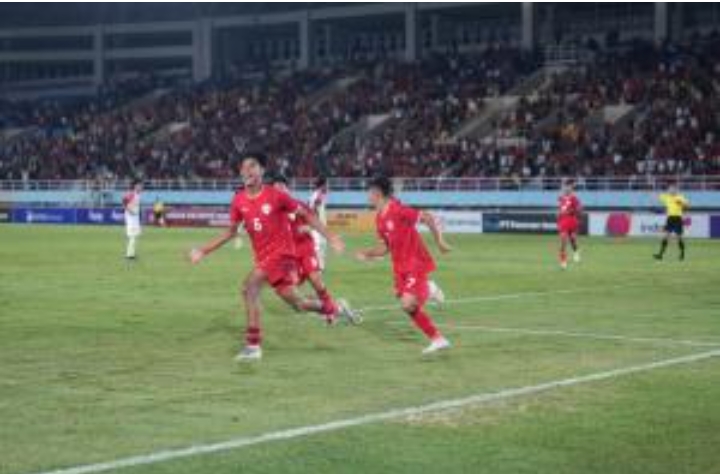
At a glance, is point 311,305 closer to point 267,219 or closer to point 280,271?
point 280,271

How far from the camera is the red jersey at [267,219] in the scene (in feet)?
42.9

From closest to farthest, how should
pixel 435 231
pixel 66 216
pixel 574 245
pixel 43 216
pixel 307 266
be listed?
pixel 435 231 < pixel 307 266 < pixel 574 245 < pixel 66 216 < pixel 43 216

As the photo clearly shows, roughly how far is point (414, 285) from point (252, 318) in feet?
6.00

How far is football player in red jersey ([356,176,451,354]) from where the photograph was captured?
43.6 ft

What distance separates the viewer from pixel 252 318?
12.8m

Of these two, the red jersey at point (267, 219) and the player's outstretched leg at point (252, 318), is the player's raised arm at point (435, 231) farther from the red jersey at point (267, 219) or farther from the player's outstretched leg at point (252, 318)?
the player's outstretched leg at point (252, 318)

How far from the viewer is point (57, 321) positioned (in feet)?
54.6

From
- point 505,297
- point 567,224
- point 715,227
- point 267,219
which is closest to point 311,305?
point 267,219

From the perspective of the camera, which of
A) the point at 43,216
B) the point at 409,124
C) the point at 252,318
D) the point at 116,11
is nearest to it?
the point at 252,318

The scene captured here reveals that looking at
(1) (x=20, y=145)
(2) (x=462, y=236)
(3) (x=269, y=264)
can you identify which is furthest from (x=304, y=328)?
(1) (x=20, y=145)

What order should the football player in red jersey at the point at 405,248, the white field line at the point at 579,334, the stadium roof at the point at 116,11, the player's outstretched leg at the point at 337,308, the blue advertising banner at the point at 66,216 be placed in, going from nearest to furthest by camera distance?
the football player in red jersey at the point at 405,248 < the white field line at the point at 579,334 < the player's outstretched leg at the point at 337,308 < the blue advertising banner at the point at 66,216 < the stadium roof at the point at 116,11

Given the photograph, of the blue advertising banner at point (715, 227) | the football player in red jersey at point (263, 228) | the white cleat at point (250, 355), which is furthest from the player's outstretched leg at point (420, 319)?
the blue advertising banner at point (715, 227)

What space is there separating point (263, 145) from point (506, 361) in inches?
2138

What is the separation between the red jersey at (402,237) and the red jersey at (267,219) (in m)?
1.12
